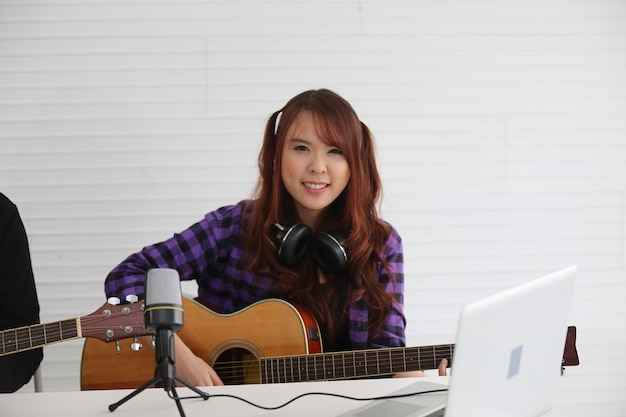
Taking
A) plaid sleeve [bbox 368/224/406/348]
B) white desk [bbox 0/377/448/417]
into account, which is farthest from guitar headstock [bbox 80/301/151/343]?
plaid sleeve [bbox 368/224/406/348]

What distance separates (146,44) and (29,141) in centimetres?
66

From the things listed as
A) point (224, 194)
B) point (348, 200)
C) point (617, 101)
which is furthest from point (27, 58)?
point (617, 101)

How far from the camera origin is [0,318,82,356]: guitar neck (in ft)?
6.77

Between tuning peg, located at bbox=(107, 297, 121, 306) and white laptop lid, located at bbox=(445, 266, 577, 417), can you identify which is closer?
white laptop lid, located at bbox=(445, 266, 577, 417)

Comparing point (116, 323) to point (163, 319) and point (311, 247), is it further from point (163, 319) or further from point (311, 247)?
point (311, 247)

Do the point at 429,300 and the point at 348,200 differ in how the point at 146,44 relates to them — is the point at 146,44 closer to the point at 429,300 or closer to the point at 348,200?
the point at 348,200

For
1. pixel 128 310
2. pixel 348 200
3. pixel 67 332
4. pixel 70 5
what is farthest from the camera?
pixel 70 5

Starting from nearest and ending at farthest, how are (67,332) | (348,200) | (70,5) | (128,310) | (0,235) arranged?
(128,310) < (67,332) < (0,235) < (348,200) < (70,5)

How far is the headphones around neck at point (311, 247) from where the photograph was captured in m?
→ 2.52

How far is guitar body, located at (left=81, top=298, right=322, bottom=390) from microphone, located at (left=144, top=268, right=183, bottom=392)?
963 mm

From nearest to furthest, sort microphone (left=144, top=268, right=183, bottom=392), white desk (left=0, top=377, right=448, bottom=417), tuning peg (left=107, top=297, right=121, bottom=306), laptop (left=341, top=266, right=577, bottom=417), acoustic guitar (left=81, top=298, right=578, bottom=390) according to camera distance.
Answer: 1. laptop (left=341, top=266, right=577, bottom=417)
2. microphone (left=144, top=268, right=183, bottom=392)
3. white desk (left=0, top=377, right=448, bottom=417)
4. tuning peg (left=107, top=297, right=121, bottom=306)
5. acoustic guitar (left=81, top=298, right=578, bottom=390)

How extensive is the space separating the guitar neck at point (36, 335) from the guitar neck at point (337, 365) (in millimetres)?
595

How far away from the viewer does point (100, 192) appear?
3.39 m

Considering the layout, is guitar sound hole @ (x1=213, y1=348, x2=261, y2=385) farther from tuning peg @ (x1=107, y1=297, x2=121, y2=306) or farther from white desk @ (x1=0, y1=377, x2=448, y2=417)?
tuning peg @ (x1=107, y1=297, x2=121, y2=306)
